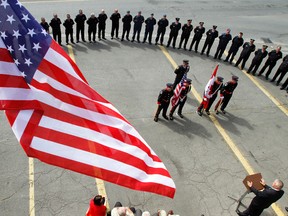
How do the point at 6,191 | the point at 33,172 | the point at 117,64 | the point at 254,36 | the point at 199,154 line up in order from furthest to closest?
the point at 254,36 → the point at 117,64 → the point at 199,154 → the point at 33,172 → the point at 6,191

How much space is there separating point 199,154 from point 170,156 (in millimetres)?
890

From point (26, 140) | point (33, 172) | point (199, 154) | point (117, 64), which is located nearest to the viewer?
point (26, 140)

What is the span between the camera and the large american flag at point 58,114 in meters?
3.82

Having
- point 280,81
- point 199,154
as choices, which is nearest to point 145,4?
point 280,81

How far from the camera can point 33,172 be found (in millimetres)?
8094

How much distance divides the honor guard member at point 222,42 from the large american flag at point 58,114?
10322 millimetres

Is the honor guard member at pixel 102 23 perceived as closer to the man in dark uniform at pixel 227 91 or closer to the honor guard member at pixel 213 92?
the honor guard member at pixel 213 92

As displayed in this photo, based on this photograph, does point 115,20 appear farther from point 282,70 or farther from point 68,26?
point 282,70

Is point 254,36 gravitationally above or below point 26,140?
below

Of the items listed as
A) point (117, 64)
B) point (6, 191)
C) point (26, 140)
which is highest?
point (26, 140)

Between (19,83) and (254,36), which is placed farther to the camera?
(254,36)

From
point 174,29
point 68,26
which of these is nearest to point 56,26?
point 68,26

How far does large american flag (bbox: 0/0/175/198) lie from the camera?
12.5ft

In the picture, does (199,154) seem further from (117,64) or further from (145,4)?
(145,4)
